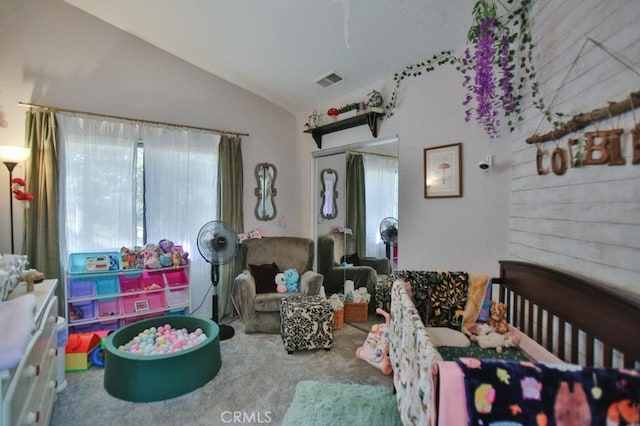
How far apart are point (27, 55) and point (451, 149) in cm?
395

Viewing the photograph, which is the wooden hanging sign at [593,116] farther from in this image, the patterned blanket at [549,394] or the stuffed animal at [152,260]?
the stuffed animal at [152,260]

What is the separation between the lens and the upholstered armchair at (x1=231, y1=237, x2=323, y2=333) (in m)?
3.22

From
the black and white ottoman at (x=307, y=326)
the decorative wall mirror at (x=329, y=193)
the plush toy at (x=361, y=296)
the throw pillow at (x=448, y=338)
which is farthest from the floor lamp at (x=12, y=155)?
the throw pillow at (x=448, y=338)

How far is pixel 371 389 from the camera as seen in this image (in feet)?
7.44

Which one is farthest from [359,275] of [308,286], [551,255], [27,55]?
[27,55]

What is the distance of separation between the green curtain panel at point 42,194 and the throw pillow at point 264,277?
186cm

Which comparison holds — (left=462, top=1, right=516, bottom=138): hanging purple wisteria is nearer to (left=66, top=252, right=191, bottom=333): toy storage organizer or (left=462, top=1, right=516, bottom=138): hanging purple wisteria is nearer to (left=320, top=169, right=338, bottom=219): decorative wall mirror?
(left=320, top=169, right=338, bottom=219): decorative wall mirror

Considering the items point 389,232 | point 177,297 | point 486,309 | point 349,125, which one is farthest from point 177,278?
point 486,309

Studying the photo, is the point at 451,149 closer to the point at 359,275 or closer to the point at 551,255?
the point at 551,255

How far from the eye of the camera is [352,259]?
3820mm

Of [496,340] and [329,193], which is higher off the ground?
[329,193]

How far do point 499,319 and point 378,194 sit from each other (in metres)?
1.77

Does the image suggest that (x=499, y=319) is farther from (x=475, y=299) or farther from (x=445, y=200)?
(x=445, y=200)

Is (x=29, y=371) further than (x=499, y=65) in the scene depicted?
No
